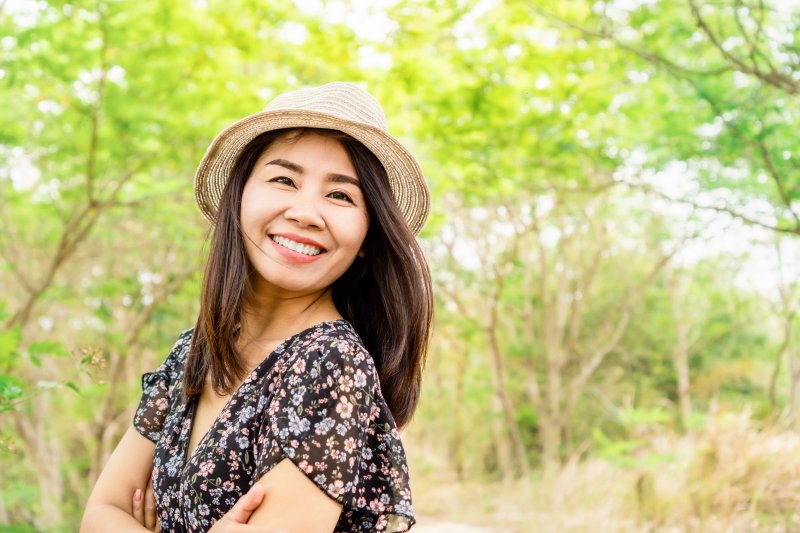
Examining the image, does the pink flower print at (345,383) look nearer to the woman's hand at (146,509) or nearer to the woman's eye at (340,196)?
the woman's eye at (340,196)

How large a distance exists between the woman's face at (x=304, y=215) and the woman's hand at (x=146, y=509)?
1.65 feet

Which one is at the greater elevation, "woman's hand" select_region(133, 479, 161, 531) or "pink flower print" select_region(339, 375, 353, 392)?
"pink flower print" select_region(339, 375, 353, 392)

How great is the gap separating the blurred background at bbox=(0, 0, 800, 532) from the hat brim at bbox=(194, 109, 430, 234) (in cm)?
51

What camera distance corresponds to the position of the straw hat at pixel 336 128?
1.52m

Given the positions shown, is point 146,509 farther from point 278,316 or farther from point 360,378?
point 360,378

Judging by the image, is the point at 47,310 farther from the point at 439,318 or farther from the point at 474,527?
the point at 474,527

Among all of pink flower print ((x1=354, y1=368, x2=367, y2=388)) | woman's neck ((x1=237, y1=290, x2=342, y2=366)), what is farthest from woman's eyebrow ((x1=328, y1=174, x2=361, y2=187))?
pink flower print ((x1=354, y1=368, x2=367, y2=388))

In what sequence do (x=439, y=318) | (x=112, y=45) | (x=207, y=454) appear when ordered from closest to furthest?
(x=207, y=454), (x=112, y=45), (x=439, y=318)

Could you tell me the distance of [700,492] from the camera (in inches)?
264

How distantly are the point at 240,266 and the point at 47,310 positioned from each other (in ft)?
32.8

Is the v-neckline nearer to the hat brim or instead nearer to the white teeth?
the white teeth

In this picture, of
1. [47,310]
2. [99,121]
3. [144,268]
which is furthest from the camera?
[47,310]

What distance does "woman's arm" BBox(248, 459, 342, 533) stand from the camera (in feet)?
4.05

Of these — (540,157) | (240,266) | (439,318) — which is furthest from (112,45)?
(439,318)
